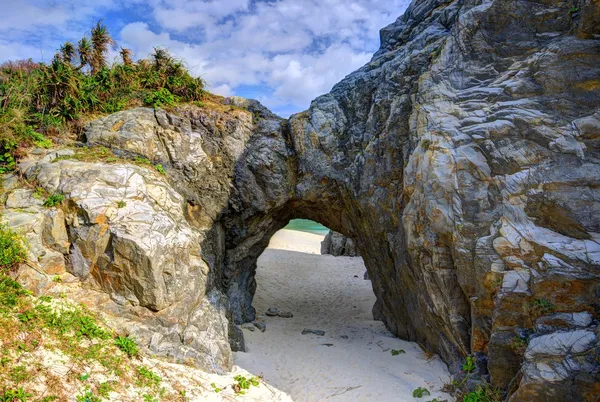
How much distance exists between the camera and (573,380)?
545cm

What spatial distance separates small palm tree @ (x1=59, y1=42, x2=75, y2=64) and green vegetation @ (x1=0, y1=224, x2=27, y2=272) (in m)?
6.70

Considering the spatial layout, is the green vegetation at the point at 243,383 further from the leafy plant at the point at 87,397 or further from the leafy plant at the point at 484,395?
the leafy plant at the point at 484,395

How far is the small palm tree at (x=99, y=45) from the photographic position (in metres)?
12.4

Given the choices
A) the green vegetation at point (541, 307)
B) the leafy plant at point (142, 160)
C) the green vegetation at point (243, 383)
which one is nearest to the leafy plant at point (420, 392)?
the green vegetation at point (541, 307)

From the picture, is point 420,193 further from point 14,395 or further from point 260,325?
point 14,395

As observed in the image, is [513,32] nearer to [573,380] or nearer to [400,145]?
[400,145]

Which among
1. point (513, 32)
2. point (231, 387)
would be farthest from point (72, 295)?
point (513, 32)

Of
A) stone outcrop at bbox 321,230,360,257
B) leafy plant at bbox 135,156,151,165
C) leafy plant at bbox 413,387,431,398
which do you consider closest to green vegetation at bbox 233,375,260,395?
leafy plant at bbox 413,387,431,398

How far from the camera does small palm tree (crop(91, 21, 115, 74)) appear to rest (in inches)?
489

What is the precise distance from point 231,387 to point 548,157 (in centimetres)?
819

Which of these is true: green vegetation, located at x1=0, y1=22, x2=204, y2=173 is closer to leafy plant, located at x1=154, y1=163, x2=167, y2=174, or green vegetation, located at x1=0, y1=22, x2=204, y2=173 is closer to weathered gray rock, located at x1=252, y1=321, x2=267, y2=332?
leafy plant, located at x1=154, y1=163, x2=167, y2=174

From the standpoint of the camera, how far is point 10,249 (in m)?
7.37

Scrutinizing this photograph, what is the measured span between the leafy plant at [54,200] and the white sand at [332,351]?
6.06 metres

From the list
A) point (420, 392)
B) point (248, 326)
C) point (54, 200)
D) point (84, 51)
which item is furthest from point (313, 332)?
point (84, 51)
